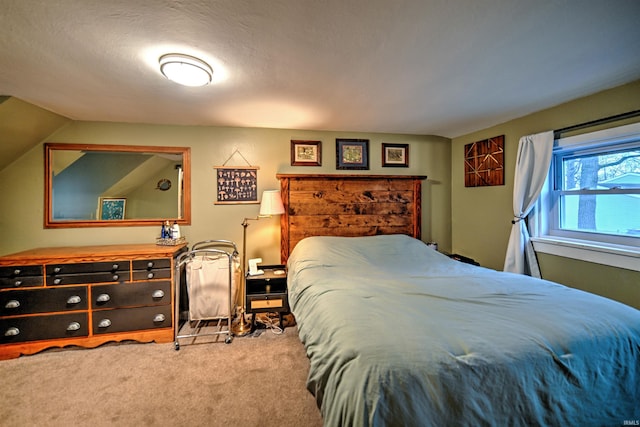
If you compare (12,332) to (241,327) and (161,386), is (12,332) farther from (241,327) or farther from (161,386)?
(241,327)

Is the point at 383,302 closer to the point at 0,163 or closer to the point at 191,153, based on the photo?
the point at 191,153

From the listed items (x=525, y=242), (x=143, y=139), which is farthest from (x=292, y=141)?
(x=525, y=242)

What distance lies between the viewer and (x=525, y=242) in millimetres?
2721

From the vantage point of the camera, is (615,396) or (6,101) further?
(6,101)

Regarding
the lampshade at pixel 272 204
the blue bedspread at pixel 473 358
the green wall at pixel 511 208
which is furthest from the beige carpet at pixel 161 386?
the green wall at pixel 511 208

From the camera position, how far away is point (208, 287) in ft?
9.13

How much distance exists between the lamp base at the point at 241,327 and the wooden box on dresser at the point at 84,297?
571mm

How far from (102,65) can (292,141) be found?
188cm

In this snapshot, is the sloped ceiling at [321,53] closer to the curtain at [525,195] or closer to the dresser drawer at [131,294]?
the curtain at [525,195]

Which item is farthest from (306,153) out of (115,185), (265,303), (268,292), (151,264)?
(115,185)

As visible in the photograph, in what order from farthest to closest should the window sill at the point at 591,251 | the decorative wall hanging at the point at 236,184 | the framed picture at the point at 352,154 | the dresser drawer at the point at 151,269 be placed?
the framed picture at the point at 352,154 < the decorative wall hanging at the point at 236,184 < the dresser drawer at the point at 151,269 < the window sill at the point at 591,251

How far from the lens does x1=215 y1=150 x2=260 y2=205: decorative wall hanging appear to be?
3154 mm

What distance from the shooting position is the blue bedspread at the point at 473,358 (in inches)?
39.8

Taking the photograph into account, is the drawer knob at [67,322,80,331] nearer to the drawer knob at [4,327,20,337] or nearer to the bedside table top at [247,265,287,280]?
the drawer knob at [4,327,20,337]
